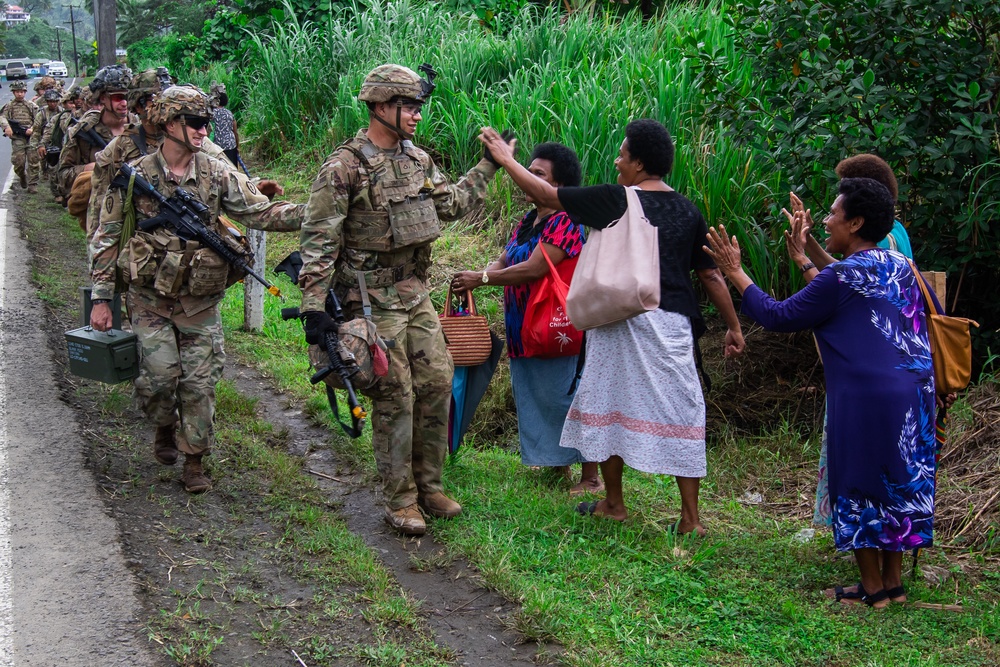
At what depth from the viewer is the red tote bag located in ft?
17.7

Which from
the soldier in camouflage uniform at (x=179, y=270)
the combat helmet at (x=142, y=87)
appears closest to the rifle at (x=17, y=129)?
the combat helmet at (x=142, y=87)

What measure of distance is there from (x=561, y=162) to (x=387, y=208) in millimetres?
1135

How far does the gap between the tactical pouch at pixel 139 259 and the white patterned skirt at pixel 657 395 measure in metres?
2.36

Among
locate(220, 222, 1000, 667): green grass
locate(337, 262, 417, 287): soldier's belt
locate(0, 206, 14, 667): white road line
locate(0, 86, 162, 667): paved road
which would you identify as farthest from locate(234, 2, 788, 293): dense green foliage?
locate(0, 206, 14, 667): white road line

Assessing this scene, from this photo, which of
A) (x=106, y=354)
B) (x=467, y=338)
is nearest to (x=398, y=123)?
(x=467, y=338)

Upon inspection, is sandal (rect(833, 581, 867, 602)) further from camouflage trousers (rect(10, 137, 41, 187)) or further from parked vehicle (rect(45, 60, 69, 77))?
parked vehicle (rect(45, 60, 69, 77))

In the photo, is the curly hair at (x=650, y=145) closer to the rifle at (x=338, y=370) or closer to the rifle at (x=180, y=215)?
the rifle at (x=338, y=370)

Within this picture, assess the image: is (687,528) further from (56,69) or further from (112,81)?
(56,69)

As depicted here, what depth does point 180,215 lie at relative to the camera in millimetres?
5258

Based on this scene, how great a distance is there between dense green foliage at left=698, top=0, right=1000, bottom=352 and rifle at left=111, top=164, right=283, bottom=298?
11.1 ft

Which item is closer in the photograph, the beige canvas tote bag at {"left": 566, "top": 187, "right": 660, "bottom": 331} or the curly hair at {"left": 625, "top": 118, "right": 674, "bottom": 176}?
the beige canvas tote bag at {"left": 566, "top": 187, "right": 660, "bottom": 331}

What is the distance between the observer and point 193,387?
531 cm

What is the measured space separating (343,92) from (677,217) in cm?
818

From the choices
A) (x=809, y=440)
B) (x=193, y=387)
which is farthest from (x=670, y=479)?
(x=193, y=387)
